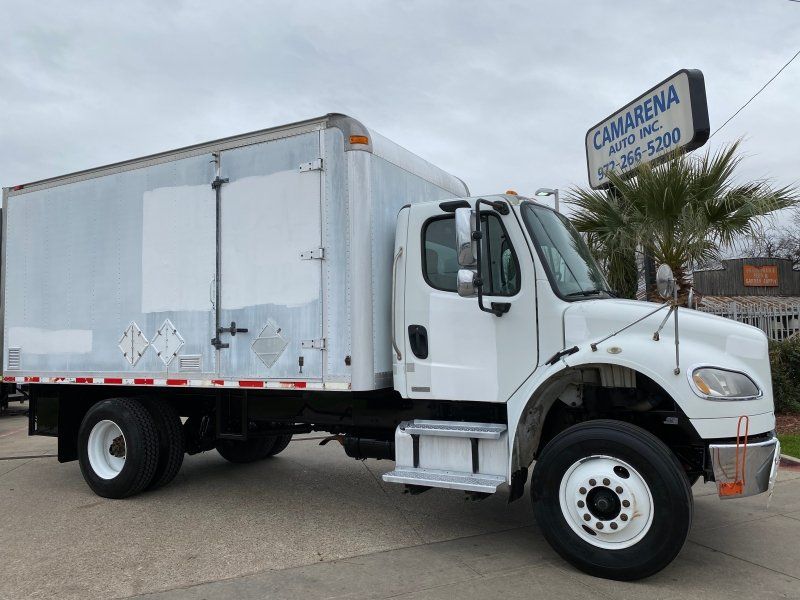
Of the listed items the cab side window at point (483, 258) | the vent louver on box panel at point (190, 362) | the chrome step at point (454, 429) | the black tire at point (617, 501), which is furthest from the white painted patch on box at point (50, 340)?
the black tire at point (617, 501)

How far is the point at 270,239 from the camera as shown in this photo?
19.2ft

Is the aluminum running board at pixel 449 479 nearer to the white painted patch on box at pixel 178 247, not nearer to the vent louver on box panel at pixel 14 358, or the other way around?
the white painted patch on box at pixel 178 247

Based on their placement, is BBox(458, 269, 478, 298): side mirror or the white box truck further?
BBox(458, 269, 478, 298): side mirror

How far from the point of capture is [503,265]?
4973 mm

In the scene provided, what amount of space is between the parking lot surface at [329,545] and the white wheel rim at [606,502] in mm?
305

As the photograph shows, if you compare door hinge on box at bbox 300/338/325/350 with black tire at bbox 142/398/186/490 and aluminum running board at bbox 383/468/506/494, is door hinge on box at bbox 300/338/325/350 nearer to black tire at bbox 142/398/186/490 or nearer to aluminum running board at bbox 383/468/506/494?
aluminum running board at bbox 383/468/506/494

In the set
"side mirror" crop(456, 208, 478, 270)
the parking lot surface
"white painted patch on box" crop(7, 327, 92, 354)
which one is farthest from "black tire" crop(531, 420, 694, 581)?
"white painted patch on box" crop(7, 327, 92, 354)

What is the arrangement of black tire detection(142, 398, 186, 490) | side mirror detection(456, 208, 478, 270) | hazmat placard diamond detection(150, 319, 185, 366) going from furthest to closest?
black tire detection(142, 398, 186, 490) → hazmat placard diamond detection(150, 319, 185, 366) → side mirror detection(456, 208, 478, 270)

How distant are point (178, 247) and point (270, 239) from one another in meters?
1.16

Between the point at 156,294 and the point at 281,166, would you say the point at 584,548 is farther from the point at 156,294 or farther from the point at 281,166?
the point at 156,294

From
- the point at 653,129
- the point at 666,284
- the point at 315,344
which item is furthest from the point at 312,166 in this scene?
the point at 653,129

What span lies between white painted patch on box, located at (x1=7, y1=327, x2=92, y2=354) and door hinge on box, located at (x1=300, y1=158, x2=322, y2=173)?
3.08m

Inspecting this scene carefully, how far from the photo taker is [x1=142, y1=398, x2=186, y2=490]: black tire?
6754 millimetres

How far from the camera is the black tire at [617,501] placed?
413 centimetres
